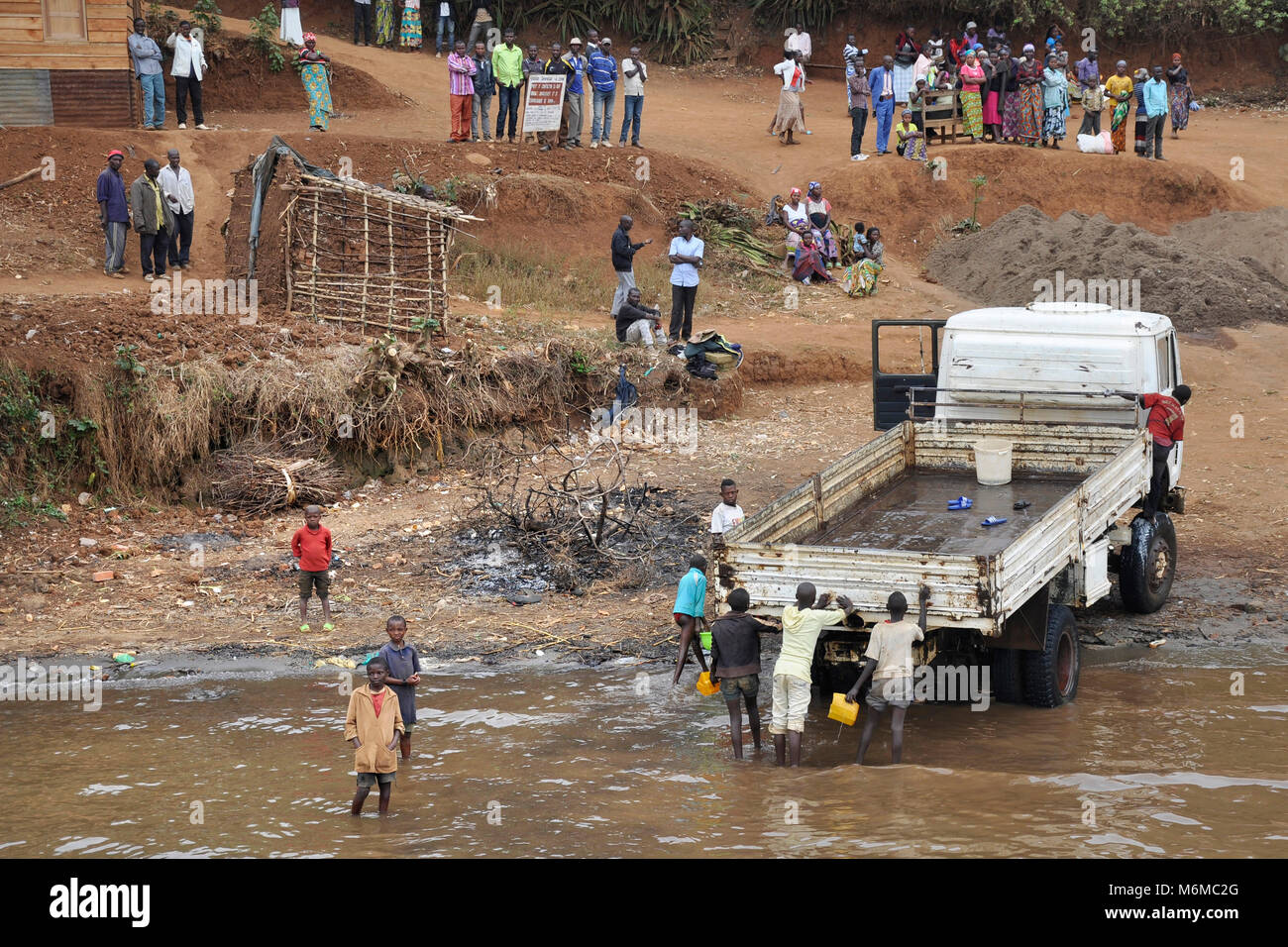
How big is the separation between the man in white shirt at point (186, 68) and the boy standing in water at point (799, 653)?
57.8ft

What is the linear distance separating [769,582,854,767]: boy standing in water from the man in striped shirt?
1639 cm

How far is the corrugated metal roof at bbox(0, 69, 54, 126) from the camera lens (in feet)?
70.6

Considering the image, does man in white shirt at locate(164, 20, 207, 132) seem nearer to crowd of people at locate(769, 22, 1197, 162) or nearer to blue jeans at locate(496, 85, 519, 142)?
blue jeans at locate(496, 85, 519, 142)

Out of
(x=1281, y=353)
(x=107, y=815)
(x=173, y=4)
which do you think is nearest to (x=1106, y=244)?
(x=1281, y=353)

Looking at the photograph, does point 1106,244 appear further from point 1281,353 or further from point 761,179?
point 761,179

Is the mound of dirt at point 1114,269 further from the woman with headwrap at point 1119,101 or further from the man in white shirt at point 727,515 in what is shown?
the man in white shirt at point 727,515

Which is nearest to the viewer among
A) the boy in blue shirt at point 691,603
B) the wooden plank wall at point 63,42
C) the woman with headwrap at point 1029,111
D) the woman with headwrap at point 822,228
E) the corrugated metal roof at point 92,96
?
the boy in blue shirt at point 691,603

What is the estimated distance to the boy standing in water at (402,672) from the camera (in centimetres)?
879

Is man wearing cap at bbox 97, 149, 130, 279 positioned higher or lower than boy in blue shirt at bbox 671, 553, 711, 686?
higher

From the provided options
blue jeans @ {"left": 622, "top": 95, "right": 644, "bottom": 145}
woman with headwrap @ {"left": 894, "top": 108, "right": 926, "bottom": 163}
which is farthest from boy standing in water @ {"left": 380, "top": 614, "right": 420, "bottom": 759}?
woman with headwrap @ {"left": 894, "top": 108, "right": 926, "bottom": 163}

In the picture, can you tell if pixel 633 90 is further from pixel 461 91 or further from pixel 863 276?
pixel 863 276

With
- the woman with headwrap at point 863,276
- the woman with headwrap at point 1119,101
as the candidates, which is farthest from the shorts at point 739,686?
the woman with headwrap at point 1119,101

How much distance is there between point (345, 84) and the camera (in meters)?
26.8

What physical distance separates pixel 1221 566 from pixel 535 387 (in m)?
7.89
